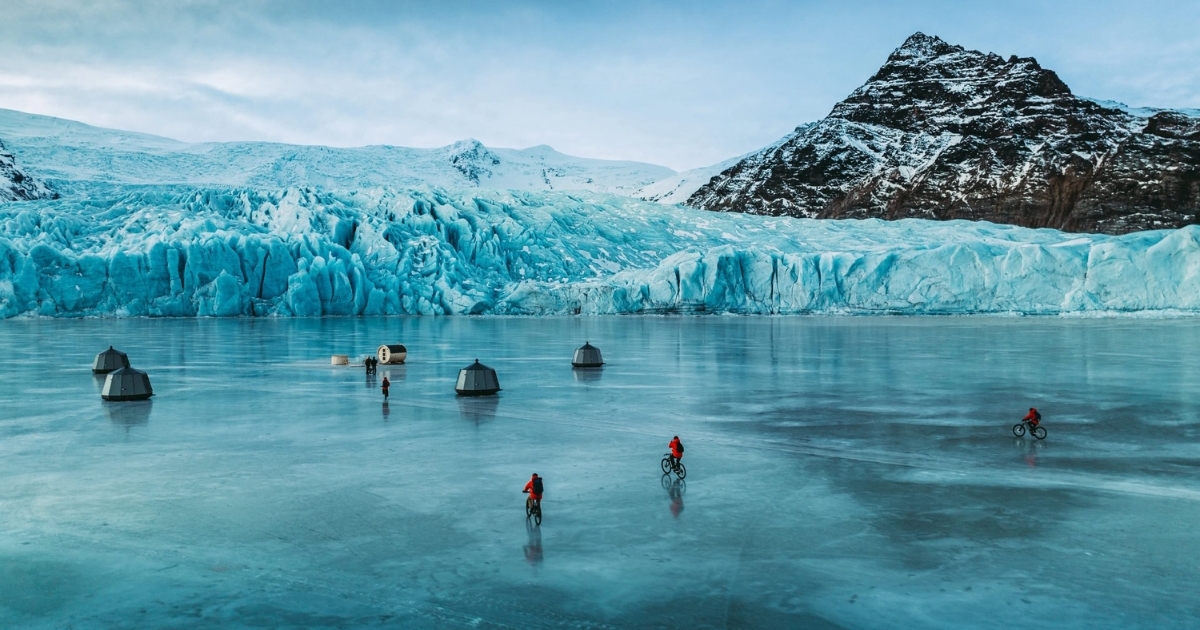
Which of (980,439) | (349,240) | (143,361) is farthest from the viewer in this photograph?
(349,240)

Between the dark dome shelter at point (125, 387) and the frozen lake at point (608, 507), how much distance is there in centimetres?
42

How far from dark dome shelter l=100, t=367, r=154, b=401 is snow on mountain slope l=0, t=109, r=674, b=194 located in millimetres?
54543

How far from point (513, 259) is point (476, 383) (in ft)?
152

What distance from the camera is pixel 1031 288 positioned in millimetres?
52500

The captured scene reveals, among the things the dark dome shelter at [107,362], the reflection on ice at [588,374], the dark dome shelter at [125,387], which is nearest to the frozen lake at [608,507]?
the dark dome shelter at [125,387]

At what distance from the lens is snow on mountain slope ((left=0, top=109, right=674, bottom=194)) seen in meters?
83.2

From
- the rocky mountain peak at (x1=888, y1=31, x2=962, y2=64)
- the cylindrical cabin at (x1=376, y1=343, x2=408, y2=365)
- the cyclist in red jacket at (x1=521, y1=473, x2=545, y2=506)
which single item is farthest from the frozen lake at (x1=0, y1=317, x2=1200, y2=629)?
the rocky mountain peak at (x1=888, y1=31, x2=962, y2=64)

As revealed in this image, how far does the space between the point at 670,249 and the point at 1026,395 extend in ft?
171

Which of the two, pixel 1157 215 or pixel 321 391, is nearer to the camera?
pixel 321 391

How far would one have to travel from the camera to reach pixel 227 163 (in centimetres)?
9288

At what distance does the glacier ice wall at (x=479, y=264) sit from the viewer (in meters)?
52.0

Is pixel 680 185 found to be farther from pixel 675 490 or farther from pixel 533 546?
pixel 533 546

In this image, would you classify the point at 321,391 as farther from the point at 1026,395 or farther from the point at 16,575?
the point at 1026,395

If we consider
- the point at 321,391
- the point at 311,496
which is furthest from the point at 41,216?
the point at 311,496
